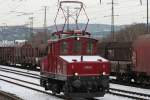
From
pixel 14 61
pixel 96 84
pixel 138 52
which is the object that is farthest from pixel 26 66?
pixel 96 84

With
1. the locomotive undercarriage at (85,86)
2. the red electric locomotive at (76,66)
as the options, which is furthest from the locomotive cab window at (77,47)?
the locomotive undercarriage at (85,86)

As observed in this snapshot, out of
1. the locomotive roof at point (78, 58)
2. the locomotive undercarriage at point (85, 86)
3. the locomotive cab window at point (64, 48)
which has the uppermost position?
the locomotive cab window at point (64, 48)

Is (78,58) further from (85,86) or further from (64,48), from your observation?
(85,86)

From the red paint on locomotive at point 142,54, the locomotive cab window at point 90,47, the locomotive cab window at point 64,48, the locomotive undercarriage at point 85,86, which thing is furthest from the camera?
the red paint on locomotive at point 142,54

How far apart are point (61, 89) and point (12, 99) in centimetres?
336

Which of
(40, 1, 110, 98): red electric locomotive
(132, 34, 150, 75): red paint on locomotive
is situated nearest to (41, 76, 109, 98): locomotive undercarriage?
(40, 1, 110, 98): red electric locomotive

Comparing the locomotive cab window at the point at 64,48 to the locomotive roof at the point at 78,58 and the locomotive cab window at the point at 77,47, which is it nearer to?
the locomotive cab window at the point at 77,47

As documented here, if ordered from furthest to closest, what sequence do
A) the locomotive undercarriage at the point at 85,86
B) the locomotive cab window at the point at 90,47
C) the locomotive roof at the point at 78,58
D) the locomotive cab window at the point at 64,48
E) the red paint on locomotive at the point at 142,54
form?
the red paint on locomotive at the point at 142,54 < the locomotive cab window at the point at 90,47 < the locomotive cab window at the point at 64,48 < the locomotive roof at the point at 78,58 < the locomotive undercarriage at the point at 85,86

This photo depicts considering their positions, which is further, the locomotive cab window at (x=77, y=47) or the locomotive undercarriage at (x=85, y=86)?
the locomotive cab window at (x=77, y=47)

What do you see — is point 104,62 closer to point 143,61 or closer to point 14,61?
point 143,61

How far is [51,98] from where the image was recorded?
61.3 ft

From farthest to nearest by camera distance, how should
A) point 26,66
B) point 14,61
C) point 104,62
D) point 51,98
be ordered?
point 14,61, point 26,66, point 51,98, point 104,62

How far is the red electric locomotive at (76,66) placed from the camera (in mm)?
16672

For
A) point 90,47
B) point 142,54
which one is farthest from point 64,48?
point 142,54
